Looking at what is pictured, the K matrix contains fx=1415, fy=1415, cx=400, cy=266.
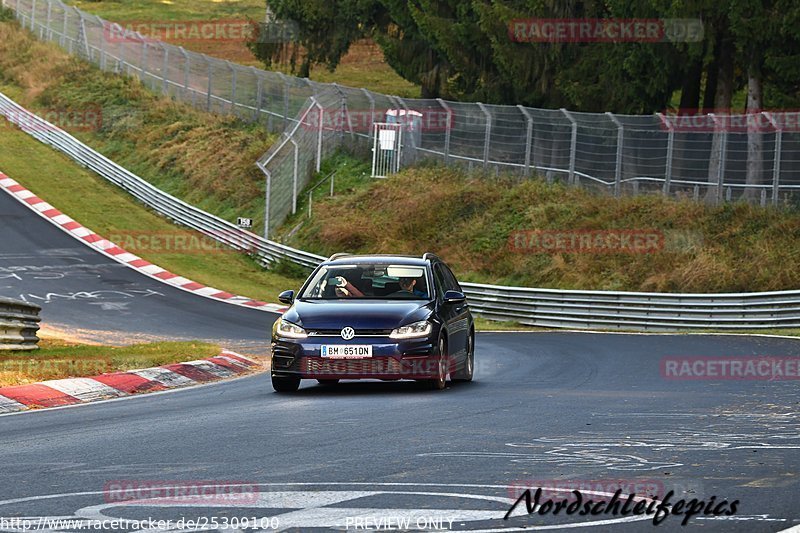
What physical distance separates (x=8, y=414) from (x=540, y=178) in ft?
85.5

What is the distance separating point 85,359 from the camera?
1719cm

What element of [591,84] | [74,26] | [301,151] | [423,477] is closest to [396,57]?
[301,151]

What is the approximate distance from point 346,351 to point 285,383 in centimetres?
89

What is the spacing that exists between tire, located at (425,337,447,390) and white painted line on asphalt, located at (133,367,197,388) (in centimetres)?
303

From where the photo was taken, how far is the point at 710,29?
33094mm

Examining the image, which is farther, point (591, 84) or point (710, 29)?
point (591, 84)

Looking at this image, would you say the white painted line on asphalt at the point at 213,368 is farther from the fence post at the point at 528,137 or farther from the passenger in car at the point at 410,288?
the fence post at the point at 528,137

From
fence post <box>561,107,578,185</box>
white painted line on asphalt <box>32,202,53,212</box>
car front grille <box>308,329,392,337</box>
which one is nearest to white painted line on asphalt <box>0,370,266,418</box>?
car front grille <box>308,329,392,337</box>

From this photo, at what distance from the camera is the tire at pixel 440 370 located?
1470 centimetres

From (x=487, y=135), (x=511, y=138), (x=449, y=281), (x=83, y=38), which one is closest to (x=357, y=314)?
(x=449, y=281)

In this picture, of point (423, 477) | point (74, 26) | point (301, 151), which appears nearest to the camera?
point (423, 477)

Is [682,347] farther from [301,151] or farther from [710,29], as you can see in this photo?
[301,151]

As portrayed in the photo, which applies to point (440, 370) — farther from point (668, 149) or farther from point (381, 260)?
point (668, 149)

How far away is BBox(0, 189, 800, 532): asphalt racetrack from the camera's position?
7.02 metres
